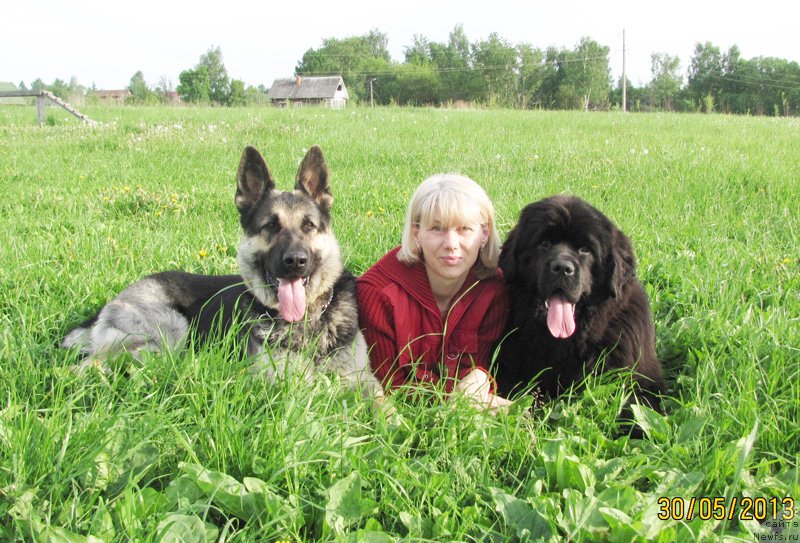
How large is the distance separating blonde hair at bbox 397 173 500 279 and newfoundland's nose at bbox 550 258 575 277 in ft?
2.20

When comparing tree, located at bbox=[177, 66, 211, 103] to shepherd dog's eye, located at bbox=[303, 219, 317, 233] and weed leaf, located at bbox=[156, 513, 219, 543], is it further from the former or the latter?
weed leaf, located at bbox=[156, 513, 219, 543]

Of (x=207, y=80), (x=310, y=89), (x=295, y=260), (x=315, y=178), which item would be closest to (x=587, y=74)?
(x=310, y=89)

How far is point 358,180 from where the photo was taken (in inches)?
278

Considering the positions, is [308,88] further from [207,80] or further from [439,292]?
[439,292]

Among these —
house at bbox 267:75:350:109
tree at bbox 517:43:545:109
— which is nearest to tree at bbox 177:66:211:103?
house at bbox 267:75:350:109

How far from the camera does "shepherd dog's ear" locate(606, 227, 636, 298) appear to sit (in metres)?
2.81

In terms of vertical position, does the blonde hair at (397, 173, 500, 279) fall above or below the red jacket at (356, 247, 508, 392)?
above

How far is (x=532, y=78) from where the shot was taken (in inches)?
3014

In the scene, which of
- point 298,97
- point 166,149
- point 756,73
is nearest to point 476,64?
point 298,97

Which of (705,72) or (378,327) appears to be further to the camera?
(705,72)

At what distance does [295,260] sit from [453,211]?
3.01ft

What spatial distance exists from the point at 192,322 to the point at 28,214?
3429 mm

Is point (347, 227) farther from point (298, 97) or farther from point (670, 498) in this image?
point (298, 97)
